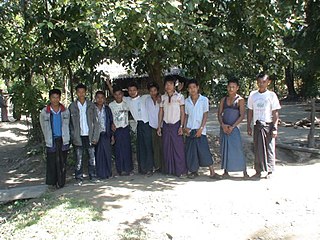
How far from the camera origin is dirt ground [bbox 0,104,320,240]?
4.02m

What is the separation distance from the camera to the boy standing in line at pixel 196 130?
5699 mm

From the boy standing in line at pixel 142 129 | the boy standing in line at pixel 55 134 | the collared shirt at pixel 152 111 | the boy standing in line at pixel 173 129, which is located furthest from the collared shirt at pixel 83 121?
the boy standing in line at pixel 173 129

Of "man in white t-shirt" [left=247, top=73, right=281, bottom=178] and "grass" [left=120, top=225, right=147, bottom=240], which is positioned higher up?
"man in white t-shirt" [left=247, top=73, right=281, bottom=178]

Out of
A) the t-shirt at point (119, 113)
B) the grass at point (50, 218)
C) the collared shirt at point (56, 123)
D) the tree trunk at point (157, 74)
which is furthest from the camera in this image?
the tree trunk at point (157, 74)

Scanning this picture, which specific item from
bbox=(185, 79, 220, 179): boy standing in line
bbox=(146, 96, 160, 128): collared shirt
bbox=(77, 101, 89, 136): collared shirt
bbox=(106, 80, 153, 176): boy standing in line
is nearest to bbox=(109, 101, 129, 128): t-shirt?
bbox=(106, 80, 153, 176): boy standing in line

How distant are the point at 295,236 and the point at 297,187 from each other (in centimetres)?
131

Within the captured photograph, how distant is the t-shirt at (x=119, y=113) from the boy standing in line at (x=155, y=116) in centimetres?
39

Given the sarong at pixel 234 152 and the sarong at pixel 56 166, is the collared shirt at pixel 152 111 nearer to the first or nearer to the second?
the sarong at pixel 234 152

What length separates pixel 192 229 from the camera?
4.13m

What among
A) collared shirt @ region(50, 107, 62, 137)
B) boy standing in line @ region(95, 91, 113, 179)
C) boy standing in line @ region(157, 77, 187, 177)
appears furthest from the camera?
boy standing in line @ region(95, 91, 113, 179)

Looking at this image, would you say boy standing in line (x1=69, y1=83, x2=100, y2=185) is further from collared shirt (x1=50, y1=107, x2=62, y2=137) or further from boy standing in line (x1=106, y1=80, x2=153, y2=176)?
boy standing in line (x1=106, y1=80, x2=153, y2=176)

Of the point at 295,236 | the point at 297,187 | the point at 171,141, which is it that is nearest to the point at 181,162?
Result: the point at 171,141

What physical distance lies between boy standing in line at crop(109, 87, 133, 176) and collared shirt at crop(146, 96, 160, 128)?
1.21 feet

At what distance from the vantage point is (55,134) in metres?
5.57
